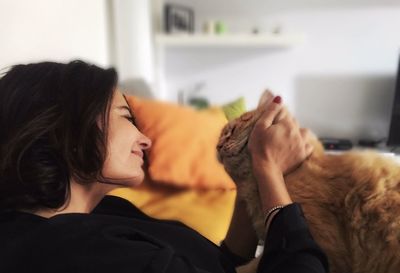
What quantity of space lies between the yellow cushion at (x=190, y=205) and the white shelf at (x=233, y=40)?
1.15 meters

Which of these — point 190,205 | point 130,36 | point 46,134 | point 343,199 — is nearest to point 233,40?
point 130,36

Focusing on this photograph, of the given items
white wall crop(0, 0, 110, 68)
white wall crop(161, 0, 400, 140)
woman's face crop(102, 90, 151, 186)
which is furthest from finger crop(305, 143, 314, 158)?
white wall crop(161, 0, 400, 140)

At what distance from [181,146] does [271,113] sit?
63cm

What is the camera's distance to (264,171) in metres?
0.77

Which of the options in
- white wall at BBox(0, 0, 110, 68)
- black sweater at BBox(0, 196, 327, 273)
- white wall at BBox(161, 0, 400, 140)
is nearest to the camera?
black sweater at BBox(0, 196, 327, 273)

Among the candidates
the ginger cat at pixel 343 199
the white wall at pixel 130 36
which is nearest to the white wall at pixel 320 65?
the white wall at pixel 130 36

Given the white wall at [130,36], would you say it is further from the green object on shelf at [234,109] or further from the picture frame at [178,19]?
the green object on shelf at [234,109]

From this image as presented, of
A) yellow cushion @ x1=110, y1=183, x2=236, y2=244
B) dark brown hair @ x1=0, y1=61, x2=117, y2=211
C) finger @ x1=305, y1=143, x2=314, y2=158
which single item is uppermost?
dark brown hair @ x1=0, y1=61, x2=117, y2=211

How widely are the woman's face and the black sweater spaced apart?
0.12 metres

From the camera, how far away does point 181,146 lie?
140 centimetres

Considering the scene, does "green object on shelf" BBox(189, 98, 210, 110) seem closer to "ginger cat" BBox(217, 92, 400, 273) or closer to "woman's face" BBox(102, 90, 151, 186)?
"ginger cat" BBox(217, 92, 400, 273)

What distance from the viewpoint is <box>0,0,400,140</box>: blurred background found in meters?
2.24

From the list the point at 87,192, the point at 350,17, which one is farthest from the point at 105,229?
the point at 350,17

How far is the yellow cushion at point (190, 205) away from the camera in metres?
1.19
